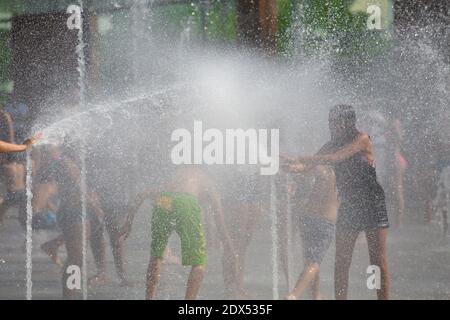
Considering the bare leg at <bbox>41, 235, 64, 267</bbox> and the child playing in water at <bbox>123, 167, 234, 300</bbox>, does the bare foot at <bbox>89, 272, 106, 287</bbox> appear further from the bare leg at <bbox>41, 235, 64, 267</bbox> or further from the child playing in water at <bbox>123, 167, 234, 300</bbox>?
the child playing in water at <bbox>123, 167, 234, 300</bbox>

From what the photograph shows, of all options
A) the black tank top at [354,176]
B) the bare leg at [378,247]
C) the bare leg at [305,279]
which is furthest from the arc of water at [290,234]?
the bare leg at [378,247]

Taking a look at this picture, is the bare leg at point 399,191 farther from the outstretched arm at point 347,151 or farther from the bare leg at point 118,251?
the bare leg at point 118,251

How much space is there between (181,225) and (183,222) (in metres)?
0.02

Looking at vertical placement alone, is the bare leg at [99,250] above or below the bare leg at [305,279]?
above

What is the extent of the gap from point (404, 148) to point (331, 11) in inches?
50.0

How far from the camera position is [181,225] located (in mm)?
4723

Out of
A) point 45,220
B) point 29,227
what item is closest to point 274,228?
point 45,220

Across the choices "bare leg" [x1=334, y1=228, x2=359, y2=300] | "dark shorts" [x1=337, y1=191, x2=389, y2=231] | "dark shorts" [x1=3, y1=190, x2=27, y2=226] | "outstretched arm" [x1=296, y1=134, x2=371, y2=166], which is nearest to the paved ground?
"dark shorts" [x1=3, y1=190, x2=27, y2=226]

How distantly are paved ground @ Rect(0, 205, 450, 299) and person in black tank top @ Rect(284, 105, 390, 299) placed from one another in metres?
0.44

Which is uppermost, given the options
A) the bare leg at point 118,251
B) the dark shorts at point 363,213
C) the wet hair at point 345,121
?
the wet hair at point 345,121

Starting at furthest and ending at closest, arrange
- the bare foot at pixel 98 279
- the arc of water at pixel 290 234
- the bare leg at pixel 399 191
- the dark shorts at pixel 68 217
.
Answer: the bare leg at pixel 399 191 < the arc of water at pixel 290 234 < the bare foot at pixel 98 279 < the dark shorts at pixel 68 217

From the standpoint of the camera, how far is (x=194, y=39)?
22.8 feet

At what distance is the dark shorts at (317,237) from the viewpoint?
4680mm
